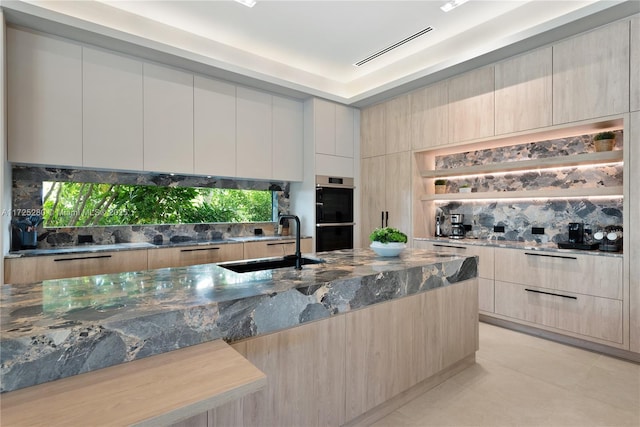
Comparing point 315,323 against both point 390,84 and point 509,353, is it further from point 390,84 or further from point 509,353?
point 390,84

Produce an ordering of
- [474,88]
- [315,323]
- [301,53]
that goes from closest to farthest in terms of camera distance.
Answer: [315,323] < [474,88] < [301,53]

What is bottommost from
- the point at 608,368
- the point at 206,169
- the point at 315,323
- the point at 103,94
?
the point at 608,368

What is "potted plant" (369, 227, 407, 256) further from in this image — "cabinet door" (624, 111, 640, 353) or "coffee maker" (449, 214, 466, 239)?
"coffee maker" (449, 214, 466, 239)

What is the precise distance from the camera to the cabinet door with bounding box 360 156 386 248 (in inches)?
193

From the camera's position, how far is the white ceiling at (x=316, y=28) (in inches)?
126

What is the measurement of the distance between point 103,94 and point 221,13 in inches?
56.5

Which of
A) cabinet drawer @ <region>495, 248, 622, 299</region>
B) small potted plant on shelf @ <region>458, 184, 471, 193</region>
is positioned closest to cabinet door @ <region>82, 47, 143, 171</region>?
small potted plant on shelf @ <region>458, 184, 471, 193</region>

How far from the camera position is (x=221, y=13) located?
3.43m

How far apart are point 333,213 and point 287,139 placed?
125cm

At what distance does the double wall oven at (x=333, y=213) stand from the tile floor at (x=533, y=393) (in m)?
2.43

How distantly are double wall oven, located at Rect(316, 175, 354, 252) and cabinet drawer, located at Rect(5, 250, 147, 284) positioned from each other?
228 cm

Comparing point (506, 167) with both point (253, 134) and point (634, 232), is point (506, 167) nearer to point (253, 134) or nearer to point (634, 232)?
point (634, 232)

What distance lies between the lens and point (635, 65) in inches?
108

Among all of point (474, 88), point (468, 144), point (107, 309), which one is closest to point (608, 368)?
point (468, 144)
